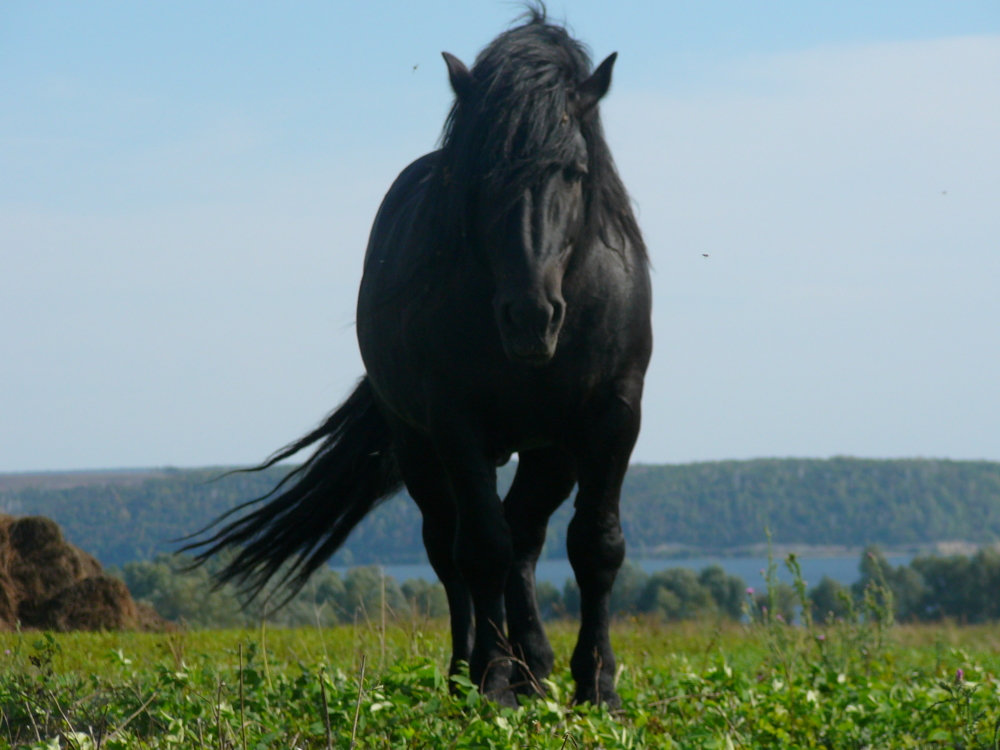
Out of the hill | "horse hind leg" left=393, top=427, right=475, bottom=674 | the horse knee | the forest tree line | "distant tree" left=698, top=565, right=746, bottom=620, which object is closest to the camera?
the horse knee

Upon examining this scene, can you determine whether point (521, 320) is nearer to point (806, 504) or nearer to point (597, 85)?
point (597, 85)

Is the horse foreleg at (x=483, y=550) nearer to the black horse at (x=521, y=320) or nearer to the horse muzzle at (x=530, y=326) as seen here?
the black horse at (x=521, y=320)

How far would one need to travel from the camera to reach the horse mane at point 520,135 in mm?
3521

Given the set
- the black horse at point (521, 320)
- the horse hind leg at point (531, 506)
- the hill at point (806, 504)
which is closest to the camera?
the black horse at point (521, 320)

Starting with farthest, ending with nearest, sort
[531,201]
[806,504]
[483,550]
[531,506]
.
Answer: [806,504] → [531,506] → [483,550] → [531,201]

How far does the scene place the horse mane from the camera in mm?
3521

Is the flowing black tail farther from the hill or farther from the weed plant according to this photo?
the hill

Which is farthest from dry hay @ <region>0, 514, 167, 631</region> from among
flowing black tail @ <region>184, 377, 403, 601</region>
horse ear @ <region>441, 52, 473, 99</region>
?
horse ear @ <region>441, 52, 473, 99</region>

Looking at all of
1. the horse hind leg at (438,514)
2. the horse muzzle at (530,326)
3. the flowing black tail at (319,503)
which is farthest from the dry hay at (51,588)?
the horse muzzle at (530,326)

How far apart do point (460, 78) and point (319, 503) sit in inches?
113

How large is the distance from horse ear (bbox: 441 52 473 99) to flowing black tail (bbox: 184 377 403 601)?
2.29 metres

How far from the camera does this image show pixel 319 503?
5.91 meters

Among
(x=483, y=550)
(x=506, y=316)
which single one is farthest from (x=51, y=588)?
(x=506, y=316)

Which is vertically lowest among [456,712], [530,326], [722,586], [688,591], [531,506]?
[722,586]
